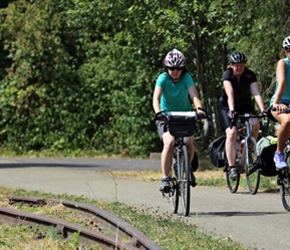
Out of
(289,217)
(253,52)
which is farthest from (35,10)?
(289,217)

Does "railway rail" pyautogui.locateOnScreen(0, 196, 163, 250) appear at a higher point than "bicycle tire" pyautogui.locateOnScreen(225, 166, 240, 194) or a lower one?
lower

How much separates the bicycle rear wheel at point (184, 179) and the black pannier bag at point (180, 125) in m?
0.22

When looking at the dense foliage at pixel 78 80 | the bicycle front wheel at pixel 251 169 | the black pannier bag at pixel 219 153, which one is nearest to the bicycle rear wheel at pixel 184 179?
the bicycle front wheel at pixel 251 169

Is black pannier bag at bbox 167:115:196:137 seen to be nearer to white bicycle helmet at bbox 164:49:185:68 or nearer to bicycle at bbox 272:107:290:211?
white bicycle helmet at bbox 164:49:185:68

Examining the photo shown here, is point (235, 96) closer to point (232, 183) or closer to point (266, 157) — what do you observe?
point (266, 157)

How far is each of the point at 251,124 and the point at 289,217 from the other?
314 centimetres

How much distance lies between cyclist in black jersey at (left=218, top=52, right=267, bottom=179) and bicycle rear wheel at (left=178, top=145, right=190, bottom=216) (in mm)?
2098

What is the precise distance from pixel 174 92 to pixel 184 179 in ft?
3.59

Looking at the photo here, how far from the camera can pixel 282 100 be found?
1149 cm

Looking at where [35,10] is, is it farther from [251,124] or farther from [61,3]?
[251,124]

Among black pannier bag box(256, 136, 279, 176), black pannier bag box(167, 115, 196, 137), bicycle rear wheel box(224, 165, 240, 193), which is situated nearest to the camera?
black pannier bag box(167, 115, 196, 137)

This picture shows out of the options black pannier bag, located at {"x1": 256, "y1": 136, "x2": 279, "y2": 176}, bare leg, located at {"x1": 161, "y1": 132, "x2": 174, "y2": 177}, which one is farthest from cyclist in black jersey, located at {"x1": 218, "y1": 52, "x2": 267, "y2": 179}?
bare leg, located at {"x1": 161, "y1": 132, "x2": 174, "y2": 177}

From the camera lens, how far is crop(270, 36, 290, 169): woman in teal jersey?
11.1 meters

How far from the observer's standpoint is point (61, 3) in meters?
24.5
